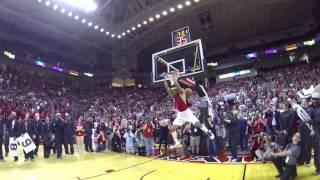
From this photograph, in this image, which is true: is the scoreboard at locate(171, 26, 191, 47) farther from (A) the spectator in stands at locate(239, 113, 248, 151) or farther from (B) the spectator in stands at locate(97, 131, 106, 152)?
(B) the spectator in stands at locate(97, 131, 106, 152)

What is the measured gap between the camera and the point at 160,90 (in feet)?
118

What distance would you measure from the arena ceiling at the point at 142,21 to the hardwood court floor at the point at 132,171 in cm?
1226

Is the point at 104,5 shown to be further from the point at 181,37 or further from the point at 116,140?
the point at 181,37

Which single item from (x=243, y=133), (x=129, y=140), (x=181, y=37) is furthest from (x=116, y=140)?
(x=181, y=37)

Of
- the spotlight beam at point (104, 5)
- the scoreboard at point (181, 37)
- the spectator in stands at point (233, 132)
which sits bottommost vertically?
the spectator in stands at point (233, 132)

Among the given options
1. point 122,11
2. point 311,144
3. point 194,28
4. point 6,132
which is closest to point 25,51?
point 122,11

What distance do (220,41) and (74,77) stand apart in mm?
17201

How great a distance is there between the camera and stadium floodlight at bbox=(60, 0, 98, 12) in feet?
71.3

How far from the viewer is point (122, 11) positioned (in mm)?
27016

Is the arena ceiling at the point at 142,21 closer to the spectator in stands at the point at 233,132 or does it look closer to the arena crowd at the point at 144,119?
the arena crowd at the point at 144,119

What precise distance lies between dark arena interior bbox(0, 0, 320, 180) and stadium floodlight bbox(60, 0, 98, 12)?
0.36ft

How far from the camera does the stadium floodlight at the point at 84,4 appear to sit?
71.3ft

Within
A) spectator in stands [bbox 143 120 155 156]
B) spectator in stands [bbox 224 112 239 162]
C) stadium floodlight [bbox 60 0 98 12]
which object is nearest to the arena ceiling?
stadium floodlight [bbox 60 0 98 12]

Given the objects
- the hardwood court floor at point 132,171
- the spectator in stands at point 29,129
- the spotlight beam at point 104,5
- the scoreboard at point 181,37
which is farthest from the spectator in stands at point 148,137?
the spotlight beam at point 104,5
